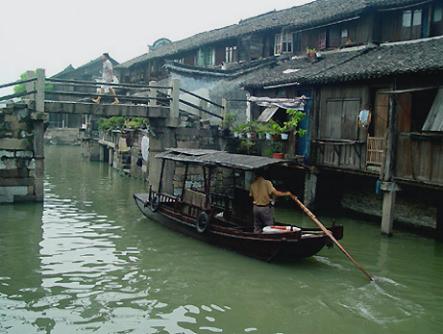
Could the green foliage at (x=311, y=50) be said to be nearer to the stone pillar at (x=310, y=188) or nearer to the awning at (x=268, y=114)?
the awning at (x=268, y=114)

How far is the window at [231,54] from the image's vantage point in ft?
83.1

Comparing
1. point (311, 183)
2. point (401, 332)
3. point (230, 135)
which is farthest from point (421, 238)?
point (230, 135)

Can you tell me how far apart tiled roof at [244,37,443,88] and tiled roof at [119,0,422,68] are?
4.34 ft

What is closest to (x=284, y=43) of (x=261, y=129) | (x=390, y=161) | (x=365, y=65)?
(x=261, y=129)

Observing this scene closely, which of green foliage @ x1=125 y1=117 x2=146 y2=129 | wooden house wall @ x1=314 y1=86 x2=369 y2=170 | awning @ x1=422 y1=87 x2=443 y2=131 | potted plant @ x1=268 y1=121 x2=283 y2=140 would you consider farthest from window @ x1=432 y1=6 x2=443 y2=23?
green foliage @ x1=125 y1=117 x2=146 y2=129

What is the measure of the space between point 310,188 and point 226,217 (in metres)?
4.65

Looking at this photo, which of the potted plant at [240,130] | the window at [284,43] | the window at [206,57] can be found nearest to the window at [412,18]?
the potted plant at [240,130]

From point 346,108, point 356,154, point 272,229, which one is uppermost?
point 346,108

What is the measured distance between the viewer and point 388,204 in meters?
13.0

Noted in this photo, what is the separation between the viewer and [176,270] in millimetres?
10047

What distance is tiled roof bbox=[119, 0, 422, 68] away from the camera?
16844mm

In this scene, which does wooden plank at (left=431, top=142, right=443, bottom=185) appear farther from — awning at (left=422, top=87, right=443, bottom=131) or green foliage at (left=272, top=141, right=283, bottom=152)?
green foliage at (left=272, top=141, right=283, bottom=152)

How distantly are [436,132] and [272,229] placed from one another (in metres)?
4.84

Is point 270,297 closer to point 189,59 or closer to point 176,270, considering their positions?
point 176,270
